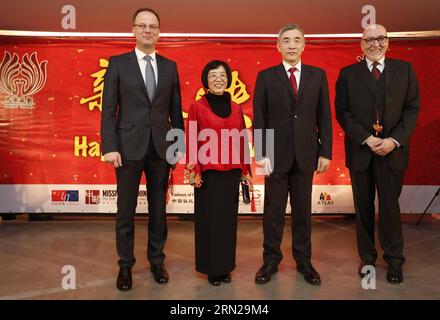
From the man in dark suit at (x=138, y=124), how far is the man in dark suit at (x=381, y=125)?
3.95ft

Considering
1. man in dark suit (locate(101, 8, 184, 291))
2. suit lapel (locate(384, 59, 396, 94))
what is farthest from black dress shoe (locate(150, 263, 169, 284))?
suit lapel (locate(384, 59, 396, 94))

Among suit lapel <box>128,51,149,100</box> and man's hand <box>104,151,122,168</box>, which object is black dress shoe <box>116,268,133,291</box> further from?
suit lapel <box>128,51,149,100</box>

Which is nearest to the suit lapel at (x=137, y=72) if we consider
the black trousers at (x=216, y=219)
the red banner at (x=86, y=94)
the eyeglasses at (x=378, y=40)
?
the black trousers at (x=216, y=219)

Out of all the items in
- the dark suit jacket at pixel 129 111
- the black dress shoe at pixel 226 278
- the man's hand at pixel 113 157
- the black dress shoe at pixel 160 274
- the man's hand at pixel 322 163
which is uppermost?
the dark suit jacket at pixel 129 111

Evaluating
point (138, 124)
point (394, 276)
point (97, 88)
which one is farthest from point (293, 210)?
point (97, 88)

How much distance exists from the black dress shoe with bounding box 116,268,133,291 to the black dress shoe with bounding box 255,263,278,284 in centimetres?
81

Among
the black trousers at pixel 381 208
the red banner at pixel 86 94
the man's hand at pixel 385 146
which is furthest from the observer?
the red banner at pixel 86 94

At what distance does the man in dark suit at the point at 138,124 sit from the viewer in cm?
232

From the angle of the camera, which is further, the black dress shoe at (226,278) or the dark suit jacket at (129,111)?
the black dress shoe at (226,278)

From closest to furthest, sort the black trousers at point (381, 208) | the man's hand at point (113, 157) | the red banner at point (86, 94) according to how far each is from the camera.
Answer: the man's hand at point (113, 157), the black trousers at point (381, 208), the red banner at point (86, 94)

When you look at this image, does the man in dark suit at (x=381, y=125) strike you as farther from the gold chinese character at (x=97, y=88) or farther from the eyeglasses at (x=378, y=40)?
the gold chinese character at (x=97, y=88)

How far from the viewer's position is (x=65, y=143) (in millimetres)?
4148

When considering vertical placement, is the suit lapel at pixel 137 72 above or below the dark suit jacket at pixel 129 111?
above

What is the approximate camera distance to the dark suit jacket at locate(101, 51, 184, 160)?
2322 mm
